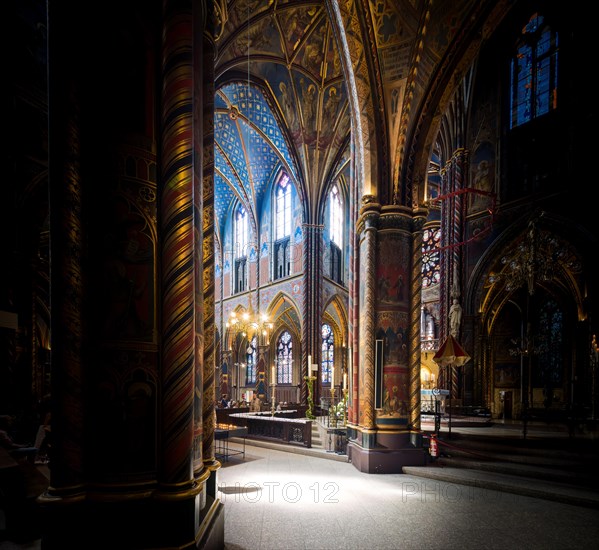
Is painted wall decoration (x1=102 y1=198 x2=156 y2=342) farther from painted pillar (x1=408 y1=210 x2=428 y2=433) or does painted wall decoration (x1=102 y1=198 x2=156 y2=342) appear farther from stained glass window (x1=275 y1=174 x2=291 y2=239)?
stained glass window (x1=275 y1=174 x2=291 y2=239)

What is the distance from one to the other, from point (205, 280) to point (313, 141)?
14020mm

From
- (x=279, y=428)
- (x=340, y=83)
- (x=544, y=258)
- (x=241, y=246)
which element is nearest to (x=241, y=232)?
(x=241, y=246)

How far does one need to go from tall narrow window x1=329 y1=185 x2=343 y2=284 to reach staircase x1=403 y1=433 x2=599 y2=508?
44.8 feet

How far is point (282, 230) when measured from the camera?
22781 mm

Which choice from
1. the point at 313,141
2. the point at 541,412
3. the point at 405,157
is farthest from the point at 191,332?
the point at 541,412

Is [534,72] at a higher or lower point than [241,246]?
higher

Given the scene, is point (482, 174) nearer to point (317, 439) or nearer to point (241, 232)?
point (317, 439)

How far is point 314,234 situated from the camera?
18656 millimetres

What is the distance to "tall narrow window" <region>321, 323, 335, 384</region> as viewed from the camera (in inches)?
962

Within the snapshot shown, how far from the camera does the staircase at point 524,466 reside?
6.46m

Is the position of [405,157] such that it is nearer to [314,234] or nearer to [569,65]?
[314,234]

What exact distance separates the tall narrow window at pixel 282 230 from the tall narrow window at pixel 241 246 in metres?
3.28

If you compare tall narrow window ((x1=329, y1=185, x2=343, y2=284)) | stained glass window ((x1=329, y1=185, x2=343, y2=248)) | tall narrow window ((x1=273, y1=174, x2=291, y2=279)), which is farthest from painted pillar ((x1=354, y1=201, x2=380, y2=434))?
stained glass window ((x1=329, y1=185, x2=343, y2=248))

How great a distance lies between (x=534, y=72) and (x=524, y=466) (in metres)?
15.5
